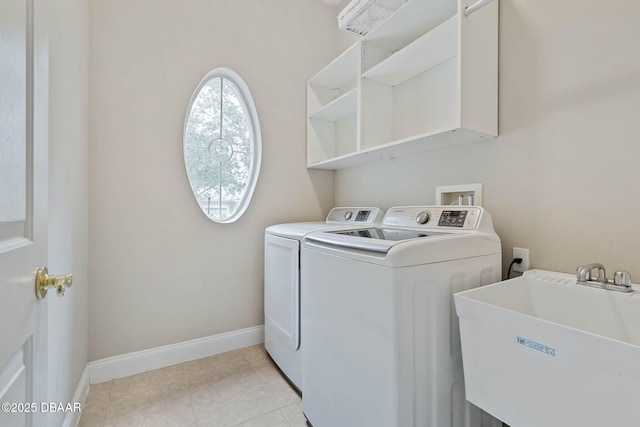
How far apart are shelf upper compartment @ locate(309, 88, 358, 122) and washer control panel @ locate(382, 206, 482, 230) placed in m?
0.89

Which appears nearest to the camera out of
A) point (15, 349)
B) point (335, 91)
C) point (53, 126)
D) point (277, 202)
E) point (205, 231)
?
point (15, 349)

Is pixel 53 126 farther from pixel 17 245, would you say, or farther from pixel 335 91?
pixel 335 91

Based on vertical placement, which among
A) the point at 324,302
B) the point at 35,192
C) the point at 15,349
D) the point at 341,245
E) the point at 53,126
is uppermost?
the point at 53,126

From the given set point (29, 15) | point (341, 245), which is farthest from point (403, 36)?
point (29, 15)

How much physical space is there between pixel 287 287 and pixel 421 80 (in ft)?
5.01

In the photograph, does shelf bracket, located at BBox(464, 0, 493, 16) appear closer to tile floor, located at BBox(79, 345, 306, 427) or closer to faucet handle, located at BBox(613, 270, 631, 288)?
faucet handle, located at BBox(613, 270, 631, 288)

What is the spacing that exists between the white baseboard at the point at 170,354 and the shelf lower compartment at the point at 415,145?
1.51 meters

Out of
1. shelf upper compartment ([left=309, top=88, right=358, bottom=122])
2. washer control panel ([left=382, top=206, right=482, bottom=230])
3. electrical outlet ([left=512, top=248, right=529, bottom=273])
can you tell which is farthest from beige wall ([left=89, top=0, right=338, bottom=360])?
electrical outlet ([left=512, top=248, right=529, bottom=273])

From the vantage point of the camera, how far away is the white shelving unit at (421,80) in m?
1.31

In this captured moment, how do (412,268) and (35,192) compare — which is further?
(412,268)

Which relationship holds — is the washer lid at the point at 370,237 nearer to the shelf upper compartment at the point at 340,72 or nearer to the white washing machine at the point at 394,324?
the white washing machine at the point at 394,324

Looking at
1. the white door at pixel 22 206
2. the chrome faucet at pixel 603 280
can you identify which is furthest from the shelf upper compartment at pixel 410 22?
the white door at pixel 22 206

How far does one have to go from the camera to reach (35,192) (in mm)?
646

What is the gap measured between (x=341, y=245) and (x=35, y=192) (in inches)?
36.5
